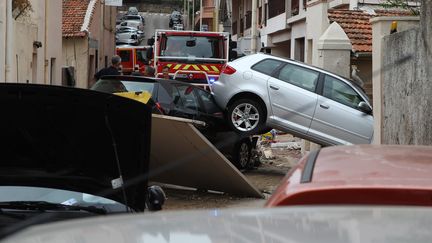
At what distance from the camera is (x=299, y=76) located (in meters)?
12.4

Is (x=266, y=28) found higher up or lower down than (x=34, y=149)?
higher up

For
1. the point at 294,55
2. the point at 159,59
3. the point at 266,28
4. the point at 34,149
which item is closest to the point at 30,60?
the point at 159,59

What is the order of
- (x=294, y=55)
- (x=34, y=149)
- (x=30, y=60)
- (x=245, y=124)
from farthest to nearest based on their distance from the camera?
(x=294, y=55)
(x=30, y=60)
(x=245, y=124)
(x=34, y=149)

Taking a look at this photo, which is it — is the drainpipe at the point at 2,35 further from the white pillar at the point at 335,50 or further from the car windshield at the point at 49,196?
the car windshield at the point at 49,196

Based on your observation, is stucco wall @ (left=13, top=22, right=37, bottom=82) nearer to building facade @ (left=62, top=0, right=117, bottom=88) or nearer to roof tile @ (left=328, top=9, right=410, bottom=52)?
roof tile @ (left=328, top=9, right=410, bottom=52)

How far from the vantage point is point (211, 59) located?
19.2m

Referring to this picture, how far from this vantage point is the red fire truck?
62.1ft

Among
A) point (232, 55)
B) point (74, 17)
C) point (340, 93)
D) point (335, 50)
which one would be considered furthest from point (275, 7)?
point (340, 93)

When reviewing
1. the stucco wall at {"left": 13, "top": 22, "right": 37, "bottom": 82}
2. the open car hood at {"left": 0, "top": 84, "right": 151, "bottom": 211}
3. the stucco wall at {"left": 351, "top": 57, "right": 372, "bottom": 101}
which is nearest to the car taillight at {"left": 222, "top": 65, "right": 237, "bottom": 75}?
the stucco wall at {"left": 351, "top": 57, "right": 372, "bottom": 101}

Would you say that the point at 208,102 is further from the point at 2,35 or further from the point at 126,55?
the point at 126,55

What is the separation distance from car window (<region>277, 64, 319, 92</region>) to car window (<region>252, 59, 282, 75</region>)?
0.15m

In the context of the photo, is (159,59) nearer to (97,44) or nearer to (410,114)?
(410,114)

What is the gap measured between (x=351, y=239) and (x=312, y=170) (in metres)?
1.17

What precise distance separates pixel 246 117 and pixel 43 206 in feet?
25.9
